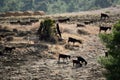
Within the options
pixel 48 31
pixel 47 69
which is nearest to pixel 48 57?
pixel 47 69

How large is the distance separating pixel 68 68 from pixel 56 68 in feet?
3.70

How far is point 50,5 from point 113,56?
524ft

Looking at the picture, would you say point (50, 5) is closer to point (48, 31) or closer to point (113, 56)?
point (48, 31)

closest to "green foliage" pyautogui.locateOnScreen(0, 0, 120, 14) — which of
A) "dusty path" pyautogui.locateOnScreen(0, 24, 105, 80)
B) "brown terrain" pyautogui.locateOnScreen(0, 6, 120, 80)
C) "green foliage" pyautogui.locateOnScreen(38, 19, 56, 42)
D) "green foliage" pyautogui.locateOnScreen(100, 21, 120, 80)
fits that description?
"brown terrain" pyautogui.locateOnScreen(0, 6, 120, 80)

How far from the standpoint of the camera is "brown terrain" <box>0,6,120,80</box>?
34.8 meters

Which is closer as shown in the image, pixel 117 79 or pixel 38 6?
pixel 117 79

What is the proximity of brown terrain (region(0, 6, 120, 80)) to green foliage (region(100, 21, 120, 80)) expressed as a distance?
443 cm

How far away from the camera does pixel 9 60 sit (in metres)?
40.0

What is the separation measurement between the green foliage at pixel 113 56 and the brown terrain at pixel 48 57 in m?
4.43

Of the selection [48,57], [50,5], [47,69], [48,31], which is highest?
[48,31]

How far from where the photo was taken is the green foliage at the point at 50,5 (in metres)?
170

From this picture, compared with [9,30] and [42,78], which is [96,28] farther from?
[42,78]

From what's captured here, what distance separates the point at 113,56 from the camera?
27391 mm

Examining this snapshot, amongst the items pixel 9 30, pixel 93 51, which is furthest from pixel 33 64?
pixel 9 30
